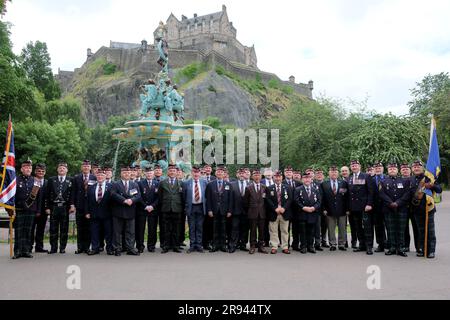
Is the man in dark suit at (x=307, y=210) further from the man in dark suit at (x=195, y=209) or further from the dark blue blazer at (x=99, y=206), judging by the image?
the dark blue blazer at (x=99, y=206)

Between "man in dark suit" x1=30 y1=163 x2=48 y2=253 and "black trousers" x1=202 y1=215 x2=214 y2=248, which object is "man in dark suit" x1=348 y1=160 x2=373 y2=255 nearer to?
"black trousers" x1=202 y1=215 x2=214 y2=248

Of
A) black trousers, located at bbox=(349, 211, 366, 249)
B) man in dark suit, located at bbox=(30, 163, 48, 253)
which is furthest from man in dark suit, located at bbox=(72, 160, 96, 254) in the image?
black trousers, located at bbox=(349, 211, 366, 249)

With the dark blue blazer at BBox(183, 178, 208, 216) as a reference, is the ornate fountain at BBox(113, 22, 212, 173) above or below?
above

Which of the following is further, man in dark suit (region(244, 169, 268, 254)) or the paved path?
man in dark suit (region(244, 169, 268, 254))

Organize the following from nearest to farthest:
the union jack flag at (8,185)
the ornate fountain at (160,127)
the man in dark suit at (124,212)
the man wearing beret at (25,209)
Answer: the union jack flag at (8,185) → the man wearing beret at (25,209) → the man in dark suit at (124,212) → the ornate fountain at (160,127)

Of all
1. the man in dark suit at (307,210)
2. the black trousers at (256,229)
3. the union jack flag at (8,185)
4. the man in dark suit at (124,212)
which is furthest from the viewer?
the man in dark suit at (307,210)

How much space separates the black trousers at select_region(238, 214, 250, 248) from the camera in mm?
11062

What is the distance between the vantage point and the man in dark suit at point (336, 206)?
11078 millimetres

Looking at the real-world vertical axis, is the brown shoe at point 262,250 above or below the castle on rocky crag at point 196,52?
below

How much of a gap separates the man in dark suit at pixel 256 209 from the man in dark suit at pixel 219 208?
1.60 ft

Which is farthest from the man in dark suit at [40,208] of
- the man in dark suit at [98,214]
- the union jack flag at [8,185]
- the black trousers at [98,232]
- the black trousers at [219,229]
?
the black trousers at [219,229]

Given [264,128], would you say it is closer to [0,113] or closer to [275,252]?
[0,113]

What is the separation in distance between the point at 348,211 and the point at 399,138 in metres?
18.9

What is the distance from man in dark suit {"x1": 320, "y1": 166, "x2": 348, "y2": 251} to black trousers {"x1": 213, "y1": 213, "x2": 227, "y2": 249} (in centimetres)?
271
